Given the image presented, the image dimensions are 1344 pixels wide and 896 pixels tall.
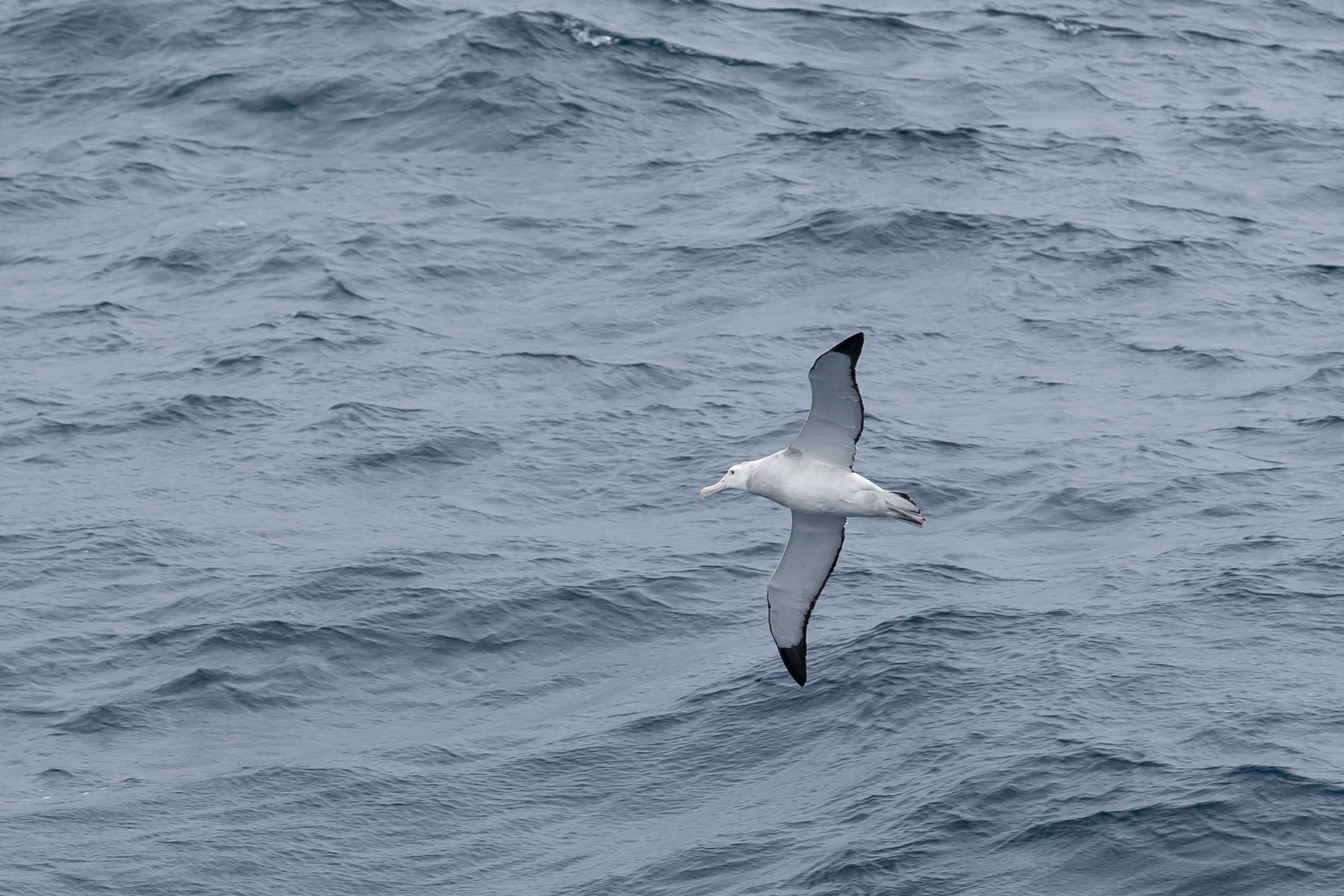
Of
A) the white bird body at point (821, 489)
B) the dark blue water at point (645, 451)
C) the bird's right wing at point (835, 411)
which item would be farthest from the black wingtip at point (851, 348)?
the dark blue water at point (645, 451)

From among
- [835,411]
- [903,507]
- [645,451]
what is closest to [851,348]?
[835,411]

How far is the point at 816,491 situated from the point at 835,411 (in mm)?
909

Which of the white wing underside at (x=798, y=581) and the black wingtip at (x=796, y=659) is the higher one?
the white wing underside at (x=798, y=581)

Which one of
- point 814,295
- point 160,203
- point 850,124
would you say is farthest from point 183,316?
point 850,124

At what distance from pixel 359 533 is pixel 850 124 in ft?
45.1

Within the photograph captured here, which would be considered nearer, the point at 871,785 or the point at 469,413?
the point at 871,785

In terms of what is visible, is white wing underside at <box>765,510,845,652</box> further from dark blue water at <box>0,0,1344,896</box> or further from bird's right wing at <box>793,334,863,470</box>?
dark blue water at <box>0,0,1344,896</box>

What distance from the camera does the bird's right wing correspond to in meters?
14.8

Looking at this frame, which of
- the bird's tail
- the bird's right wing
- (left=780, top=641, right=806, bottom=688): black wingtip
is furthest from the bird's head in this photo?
(left=780, top=641, right=806, bottom=688): black wingtip

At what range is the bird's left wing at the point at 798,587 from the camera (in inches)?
685

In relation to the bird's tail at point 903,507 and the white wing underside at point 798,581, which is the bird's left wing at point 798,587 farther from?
the bird's tail at point 903,507

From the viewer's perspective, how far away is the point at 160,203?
3034 cm

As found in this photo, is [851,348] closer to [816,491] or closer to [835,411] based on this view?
[835,411]

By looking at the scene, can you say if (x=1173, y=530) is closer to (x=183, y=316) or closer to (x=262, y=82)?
(x=183, y=316)
